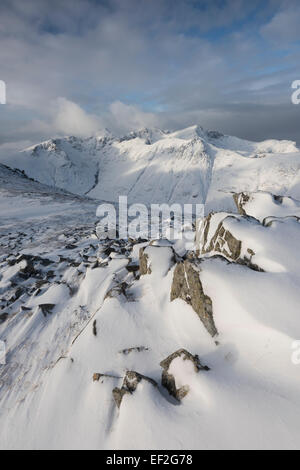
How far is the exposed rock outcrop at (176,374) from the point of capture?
5.67 meters

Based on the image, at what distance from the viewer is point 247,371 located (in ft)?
18.7

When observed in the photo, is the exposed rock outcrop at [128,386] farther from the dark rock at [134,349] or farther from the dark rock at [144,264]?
the dark rock at [144,264]

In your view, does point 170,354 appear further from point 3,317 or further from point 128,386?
point 3,317

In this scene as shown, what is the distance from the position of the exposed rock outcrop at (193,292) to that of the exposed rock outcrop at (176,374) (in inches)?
48.2

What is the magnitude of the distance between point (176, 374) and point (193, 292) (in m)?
2.57

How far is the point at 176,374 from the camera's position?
5.97m

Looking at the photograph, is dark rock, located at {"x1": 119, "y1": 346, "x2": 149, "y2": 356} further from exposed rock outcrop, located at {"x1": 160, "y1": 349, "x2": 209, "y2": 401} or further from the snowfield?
exposed rock outcrop, located at {"x1": 160, "y1": 349, "x2": 209, "y2": 401}

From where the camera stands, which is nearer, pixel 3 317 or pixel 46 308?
pixel 46 308

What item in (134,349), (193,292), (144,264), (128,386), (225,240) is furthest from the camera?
(144,264)

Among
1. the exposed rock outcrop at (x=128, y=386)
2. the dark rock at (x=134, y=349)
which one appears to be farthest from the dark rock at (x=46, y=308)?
the exposed rock outcrop at (x=128, y=386)

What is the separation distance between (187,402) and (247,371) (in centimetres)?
168

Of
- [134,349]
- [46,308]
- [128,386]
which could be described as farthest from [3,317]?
[128,386]
